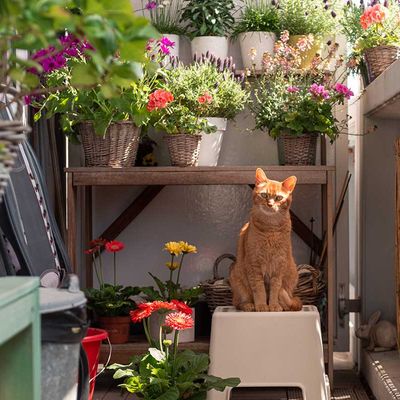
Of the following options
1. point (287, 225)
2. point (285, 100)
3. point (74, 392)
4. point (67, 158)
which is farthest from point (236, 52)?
point (74, 392)

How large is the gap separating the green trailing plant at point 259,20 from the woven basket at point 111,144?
3.01ft

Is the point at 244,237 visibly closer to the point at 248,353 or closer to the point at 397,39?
the point at 248,353

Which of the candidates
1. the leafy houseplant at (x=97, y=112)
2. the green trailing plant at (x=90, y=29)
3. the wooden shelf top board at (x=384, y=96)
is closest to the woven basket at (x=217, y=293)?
the leafy houseplant at (x=97, y=112)

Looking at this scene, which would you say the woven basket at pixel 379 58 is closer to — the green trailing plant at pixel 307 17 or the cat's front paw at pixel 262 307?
the green trailing plant at pixel 307 17

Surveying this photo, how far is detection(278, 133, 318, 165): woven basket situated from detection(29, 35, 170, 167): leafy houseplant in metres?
0.68

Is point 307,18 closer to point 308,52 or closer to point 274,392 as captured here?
point 308,52

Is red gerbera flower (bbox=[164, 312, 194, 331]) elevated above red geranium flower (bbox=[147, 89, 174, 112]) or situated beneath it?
situated beneath

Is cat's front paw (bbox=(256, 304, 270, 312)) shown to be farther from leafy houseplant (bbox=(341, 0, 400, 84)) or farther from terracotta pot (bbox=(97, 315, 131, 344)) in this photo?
leafy houseplant (bbox=(341, 0, 400, 84))


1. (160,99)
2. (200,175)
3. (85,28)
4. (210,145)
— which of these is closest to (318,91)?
(210,145)

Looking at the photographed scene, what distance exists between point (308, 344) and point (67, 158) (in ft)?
5.65

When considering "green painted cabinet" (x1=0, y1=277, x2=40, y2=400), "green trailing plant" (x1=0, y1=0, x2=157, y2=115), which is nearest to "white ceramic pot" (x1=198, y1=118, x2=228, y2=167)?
"green painted cabinet" (x1=0, y1=277, x2=40, y2=400)

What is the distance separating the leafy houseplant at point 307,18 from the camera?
452cm

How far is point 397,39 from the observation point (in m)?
4.29

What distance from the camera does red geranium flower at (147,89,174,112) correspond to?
12.5 ft
